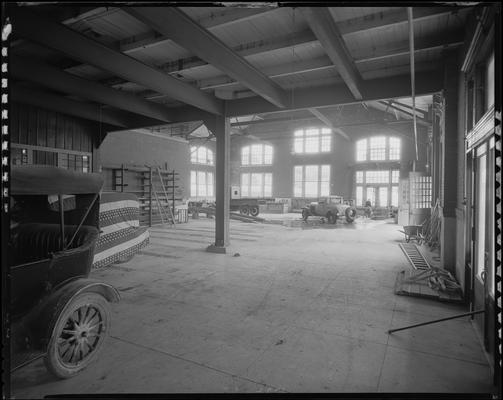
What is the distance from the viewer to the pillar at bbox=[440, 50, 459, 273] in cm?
556

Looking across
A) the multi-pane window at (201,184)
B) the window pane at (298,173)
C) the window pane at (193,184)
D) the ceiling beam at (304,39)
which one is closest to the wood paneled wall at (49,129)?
the ceiling beam at (304,39)

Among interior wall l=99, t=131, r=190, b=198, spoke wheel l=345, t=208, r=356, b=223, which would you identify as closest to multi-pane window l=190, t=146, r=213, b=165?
interior wall l=99, t=131, r=190, b=198

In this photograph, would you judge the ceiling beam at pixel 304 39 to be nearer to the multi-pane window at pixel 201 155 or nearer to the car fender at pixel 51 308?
the car fender at pixel 51 308

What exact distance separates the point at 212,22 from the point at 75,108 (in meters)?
5.59

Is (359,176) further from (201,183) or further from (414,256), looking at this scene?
(414,256)

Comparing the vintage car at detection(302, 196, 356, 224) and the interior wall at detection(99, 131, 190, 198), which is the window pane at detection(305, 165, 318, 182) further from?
the interior wall at detection(99, 131, 190, 198)

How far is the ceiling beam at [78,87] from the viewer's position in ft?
18.0

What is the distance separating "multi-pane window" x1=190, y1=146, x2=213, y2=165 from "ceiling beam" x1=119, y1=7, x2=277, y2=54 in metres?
19.0

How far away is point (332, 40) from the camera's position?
15.1ft

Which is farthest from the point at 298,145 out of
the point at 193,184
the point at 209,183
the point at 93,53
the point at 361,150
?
the point at 93,53

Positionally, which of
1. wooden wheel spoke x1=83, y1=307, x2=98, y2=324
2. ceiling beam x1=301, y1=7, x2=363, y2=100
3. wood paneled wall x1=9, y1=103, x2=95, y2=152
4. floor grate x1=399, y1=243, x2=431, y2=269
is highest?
ceiling beam x1=301, y1=7, x2=363, y2=100

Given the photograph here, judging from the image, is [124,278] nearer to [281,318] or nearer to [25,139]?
[281,318]

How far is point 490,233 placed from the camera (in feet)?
10.3

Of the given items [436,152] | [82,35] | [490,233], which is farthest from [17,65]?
[436,152]
